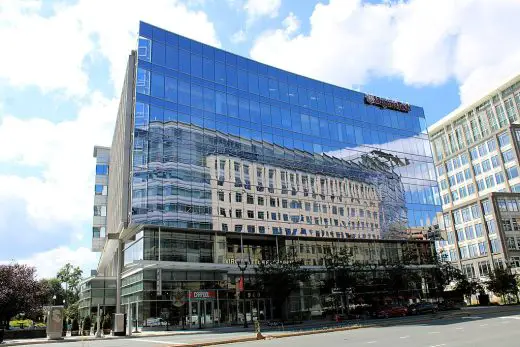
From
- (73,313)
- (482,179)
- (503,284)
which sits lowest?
Answer: (503,284)

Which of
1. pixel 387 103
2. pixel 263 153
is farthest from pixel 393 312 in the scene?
pixel 387 103

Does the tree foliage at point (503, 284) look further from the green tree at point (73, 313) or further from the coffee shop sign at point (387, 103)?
the green tree at point (73, 313)

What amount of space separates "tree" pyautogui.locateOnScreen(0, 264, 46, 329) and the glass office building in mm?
9165

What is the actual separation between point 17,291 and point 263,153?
101ft

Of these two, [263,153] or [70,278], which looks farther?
[70,278]

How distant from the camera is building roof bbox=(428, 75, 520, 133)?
97.7 m

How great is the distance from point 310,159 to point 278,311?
20065 mm

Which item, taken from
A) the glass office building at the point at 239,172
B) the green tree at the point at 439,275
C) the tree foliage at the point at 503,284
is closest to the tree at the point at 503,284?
the tree foliage at the point at 503,284

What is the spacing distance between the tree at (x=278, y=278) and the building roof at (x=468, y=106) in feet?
257

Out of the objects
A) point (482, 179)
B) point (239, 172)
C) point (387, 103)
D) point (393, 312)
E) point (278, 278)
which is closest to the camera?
point (278, 278)

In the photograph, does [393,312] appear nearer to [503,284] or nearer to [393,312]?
[393,312]

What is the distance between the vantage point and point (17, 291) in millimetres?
44406

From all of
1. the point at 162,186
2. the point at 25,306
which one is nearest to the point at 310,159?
the point at 162,186

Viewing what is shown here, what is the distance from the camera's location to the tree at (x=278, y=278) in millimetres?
44250
